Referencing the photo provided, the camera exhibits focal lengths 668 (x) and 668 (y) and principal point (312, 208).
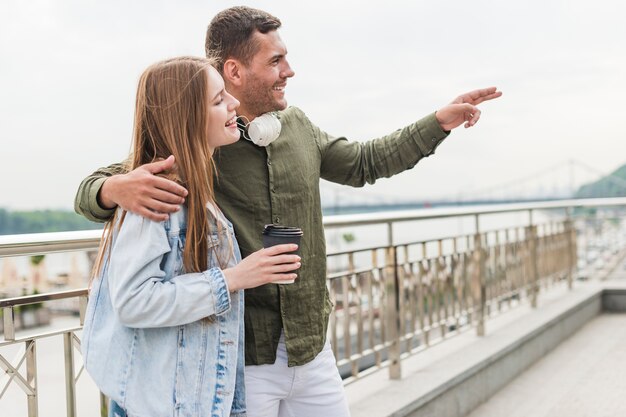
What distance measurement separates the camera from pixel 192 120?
95 cm

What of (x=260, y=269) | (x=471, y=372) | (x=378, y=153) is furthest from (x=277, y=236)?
(x=471, y=372)

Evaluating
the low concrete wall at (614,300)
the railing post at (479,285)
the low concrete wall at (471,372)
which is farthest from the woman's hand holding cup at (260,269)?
the low concrete wall at (614,300)

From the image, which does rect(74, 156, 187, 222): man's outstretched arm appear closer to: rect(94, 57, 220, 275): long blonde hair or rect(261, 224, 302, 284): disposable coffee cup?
rect(94, 57, 220, 275): long blonde hair

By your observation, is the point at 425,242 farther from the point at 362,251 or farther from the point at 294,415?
the point at 294,415

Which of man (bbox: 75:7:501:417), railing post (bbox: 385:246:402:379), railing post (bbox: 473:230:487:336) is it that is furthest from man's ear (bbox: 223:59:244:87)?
railing post (bbox: 473:230:487:336)

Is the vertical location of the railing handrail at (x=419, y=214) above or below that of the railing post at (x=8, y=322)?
above

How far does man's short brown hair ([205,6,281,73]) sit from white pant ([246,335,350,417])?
1.70 feet

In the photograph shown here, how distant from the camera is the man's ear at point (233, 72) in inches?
46.8

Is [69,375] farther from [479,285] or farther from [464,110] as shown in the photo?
[479,285]

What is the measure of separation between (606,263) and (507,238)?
1.89 m

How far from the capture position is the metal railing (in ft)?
4.33

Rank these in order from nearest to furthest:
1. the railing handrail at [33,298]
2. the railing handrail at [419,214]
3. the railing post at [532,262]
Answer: the railing handrail at [33,298] → the railing handrail at [419,214] → the railing post at [532,262]

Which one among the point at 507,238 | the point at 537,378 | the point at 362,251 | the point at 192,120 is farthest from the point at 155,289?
the point at 507,238

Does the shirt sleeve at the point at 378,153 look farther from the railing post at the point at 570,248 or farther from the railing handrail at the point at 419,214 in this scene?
the railing post at the point at 570,248
